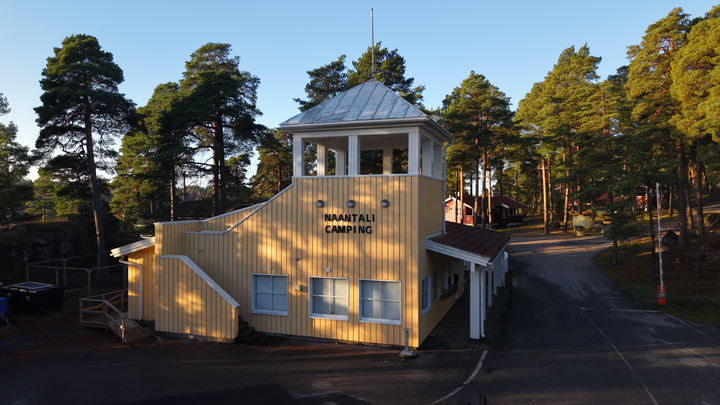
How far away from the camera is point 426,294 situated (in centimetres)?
1227

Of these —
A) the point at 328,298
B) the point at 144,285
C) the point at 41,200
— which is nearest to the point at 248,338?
the point at 328,298

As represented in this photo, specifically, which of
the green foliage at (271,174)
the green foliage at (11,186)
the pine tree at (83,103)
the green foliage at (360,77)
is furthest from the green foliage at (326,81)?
the green foliage at (11,186)

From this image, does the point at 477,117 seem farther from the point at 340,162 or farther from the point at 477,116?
the point at 340,162

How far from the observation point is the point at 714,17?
22.0 meters

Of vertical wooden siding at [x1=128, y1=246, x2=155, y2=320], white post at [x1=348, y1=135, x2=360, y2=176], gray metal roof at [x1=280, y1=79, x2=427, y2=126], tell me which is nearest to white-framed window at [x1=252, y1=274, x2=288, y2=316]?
white post at [x1=348, y1=135, x2=360, y2=176]

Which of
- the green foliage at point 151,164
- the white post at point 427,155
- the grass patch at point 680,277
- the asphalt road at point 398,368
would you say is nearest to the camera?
the asphalt road at point 398,368

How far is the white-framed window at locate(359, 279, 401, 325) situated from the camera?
37.3 ft

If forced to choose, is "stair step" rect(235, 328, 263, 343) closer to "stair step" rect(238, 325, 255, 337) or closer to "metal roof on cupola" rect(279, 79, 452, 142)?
"stair step" rect(238, 325, 255, 337)

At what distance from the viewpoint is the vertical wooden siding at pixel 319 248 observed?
11234 mm

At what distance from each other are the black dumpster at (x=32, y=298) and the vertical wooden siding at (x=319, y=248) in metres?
6.52

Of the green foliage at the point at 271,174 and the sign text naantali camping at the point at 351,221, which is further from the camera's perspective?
the green foliage at the point at 271,174

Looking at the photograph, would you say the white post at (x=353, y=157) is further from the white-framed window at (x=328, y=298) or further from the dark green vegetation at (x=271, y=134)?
the dark green vegetation at (x=271, y=134)

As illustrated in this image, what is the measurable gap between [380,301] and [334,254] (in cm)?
200

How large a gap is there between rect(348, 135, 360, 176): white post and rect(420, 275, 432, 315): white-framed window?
4.04 metres
